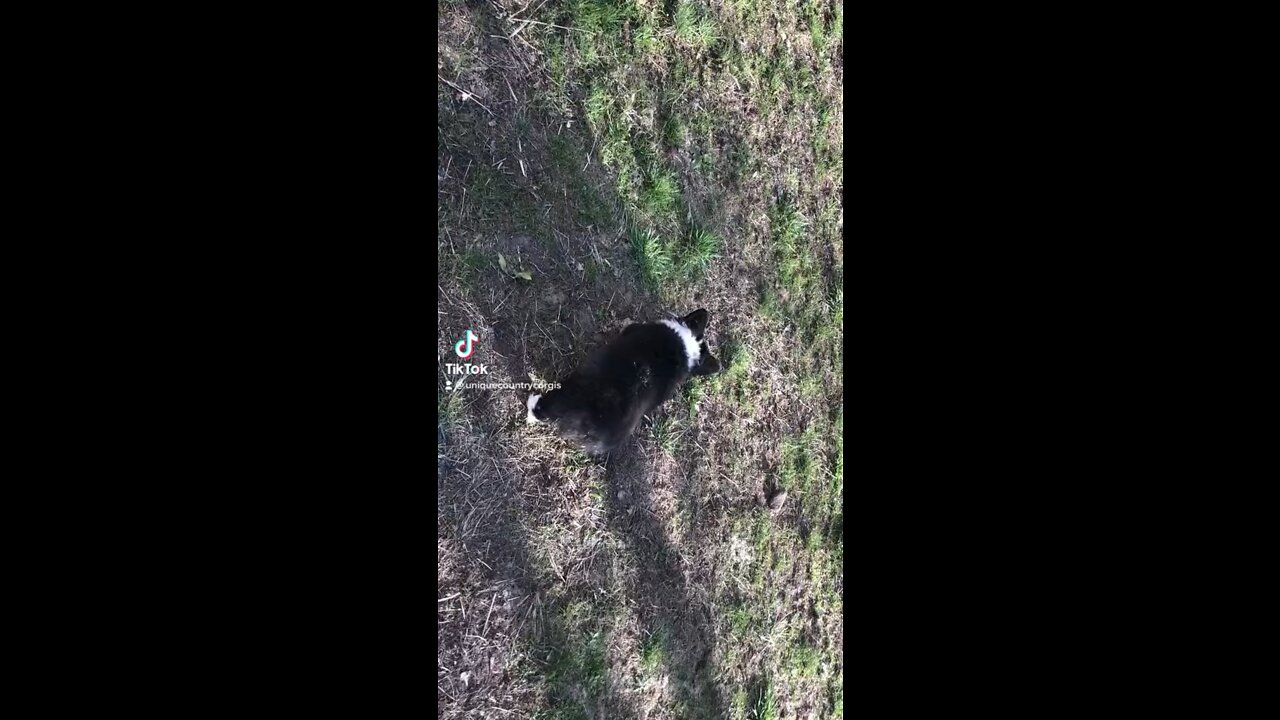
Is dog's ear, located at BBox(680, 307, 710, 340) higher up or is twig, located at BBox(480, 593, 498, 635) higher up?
dog's ear, located at BBox(680, 307, 710, 340)

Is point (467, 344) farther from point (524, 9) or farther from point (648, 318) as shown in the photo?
point (524, 9)

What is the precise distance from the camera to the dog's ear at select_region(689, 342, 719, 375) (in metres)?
3.95

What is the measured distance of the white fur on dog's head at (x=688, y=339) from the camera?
3.89 m

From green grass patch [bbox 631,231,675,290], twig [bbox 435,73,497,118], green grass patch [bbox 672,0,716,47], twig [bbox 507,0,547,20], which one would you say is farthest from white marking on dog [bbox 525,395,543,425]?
green grass patch [bbox 672,0,716,47]

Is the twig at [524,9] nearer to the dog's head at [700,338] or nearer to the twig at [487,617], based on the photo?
the dog's head at [700,338]

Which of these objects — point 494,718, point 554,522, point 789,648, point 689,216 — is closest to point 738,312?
point 689,216

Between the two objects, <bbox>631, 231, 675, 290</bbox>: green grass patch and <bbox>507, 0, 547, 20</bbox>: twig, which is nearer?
<bbox>507, 0, 547, 20</bbox>: twig

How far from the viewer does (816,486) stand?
4668mm

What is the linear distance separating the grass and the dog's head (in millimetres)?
226

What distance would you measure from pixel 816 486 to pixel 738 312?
1.25 m

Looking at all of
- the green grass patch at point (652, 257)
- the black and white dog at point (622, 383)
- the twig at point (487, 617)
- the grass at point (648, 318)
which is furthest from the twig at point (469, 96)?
the twig at point (487, 617)

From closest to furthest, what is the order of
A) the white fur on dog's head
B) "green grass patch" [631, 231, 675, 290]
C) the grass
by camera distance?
1. the grass
2. the white fur on dog's head
3. "green grass patch" [631, 231, 675, 290]

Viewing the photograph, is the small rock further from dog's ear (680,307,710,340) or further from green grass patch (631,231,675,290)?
green grass patch (631,231,675,290)

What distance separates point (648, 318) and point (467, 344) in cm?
105
